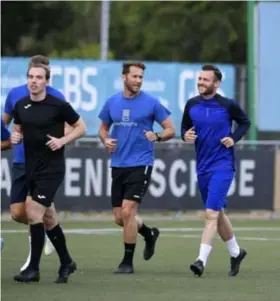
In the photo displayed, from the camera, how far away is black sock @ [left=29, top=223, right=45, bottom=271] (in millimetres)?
13156

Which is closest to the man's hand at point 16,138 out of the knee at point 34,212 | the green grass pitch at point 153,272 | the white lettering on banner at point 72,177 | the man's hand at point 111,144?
the knee at point 34,212

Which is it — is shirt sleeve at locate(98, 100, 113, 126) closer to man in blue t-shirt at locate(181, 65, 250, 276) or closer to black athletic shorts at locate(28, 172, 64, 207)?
man in blue t-shirt at locate(181, 65, 250, 276)

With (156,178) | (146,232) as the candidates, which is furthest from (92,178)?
(146,232)

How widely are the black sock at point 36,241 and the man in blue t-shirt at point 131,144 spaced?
1.64 meters

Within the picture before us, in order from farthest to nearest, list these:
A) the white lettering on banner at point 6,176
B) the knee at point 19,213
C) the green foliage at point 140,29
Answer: the green foliage at point 140,29, the white lettering on banner at point 6,176, the knee at point 19,213

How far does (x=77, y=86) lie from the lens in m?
27.1

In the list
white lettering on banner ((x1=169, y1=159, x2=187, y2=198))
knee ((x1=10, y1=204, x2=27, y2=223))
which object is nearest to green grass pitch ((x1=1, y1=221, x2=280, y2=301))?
knee ((x1=10, y1=204, x2=27, y2=223))

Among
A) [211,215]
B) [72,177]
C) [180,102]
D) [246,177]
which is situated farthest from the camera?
[180,102]

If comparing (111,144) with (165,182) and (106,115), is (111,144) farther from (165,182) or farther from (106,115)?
(165,182)

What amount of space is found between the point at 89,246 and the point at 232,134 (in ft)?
13.5

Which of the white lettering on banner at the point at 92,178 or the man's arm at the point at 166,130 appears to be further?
the white lettering on banner at the point at 92,178

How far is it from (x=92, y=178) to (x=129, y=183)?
9.32 metres

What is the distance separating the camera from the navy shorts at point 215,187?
14.1 metres

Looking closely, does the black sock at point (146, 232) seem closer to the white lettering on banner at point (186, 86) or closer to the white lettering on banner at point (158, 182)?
the white lettering on banner at point (158, 182)
